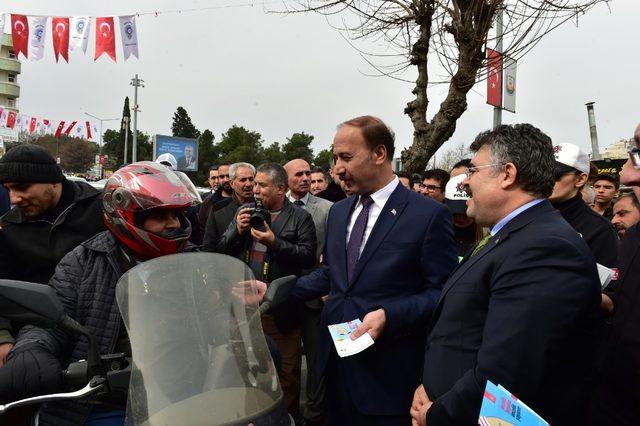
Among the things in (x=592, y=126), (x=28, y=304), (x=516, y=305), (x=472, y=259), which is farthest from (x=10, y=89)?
(x=516, y=305)

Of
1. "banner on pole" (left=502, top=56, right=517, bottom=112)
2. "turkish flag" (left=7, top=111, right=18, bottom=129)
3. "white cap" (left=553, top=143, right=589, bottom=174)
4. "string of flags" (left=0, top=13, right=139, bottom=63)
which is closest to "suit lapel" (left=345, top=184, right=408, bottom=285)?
"white cap" (left=553, top=143, right=589, bottom=174)

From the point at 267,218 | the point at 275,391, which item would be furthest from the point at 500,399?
the point at 267,218

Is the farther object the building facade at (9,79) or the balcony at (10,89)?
the balcony at (10,89)

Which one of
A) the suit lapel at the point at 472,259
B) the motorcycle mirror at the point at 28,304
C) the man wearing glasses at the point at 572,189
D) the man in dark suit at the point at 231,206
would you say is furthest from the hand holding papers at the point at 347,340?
the man in dark suit at the point at 231,206

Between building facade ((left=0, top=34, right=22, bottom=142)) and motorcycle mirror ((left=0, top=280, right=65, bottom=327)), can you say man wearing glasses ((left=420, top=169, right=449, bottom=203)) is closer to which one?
motorcycle mirror ((left=0, top=280, right=65, bottom=327))

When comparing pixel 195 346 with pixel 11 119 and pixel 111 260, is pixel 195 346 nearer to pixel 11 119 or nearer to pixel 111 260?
pixel 111 260

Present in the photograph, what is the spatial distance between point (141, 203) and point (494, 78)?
648 cm

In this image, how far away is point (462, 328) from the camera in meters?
1.82

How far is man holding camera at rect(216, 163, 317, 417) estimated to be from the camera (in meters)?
3.95

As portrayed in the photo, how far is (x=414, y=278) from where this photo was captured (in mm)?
2514

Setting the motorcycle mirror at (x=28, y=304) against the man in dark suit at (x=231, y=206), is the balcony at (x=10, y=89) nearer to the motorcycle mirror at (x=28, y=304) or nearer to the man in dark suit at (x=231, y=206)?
the man in dark suit at (x=231, y=206)

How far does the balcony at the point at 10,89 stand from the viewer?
66.7 m

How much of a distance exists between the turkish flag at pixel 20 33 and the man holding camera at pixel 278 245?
33.2 ft

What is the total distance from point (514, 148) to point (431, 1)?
230 inches
